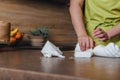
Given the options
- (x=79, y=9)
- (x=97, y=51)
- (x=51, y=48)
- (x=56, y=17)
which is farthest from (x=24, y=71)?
(x=56, y=17)

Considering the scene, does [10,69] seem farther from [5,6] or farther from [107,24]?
[5,6]

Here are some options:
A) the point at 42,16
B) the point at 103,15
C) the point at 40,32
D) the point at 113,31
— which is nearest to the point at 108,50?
the point at 113,31

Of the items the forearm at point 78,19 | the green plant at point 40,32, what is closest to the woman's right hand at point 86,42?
the forearm at point 78,19

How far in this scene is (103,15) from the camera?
4.30 feet

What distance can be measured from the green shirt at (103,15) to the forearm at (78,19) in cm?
6

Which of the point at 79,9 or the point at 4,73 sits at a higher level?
the point at 79,9

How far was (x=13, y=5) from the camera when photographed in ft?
6.38

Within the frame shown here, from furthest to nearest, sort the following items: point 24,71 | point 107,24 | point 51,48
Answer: point 107,24, point 51,48, point 24,71

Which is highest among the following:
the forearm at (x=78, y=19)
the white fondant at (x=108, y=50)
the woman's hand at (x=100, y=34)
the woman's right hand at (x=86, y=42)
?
the forearm at (x=78, y=19)

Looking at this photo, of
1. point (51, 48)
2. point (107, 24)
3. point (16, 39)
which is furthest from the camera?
point (16, 39)

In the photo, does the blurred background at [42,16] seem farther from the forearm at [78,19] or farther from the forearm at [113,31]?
the forearm at [113,31]

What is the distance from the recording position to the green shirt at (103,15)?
4.25 feet

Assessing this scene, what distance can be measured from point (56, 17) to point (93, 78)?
161 cm

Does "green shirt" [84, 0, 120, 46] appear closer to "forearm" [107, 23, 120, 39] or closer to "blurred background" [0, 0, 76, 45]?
"forearm" [107, 23, 120, 39]
